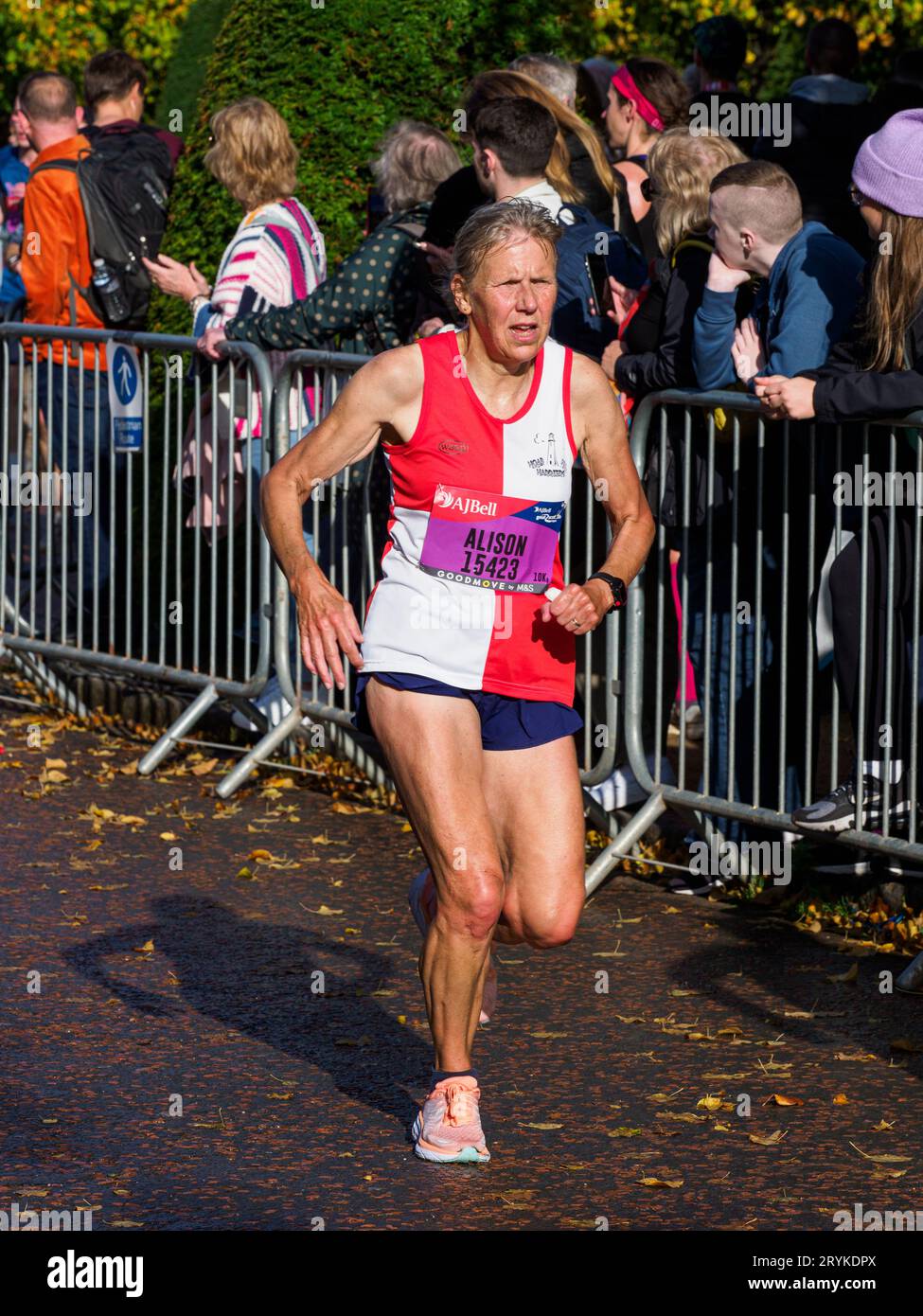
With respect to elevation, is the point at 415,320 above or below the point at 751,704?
above

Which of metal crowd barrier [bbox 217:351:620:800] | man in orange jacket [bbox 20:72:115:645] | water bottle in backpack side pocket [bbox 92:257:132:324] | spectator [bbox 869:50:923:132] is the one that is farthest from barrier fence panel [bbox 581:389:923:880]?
water bottle in backpack side pocket [bbox 92:257:132:324]

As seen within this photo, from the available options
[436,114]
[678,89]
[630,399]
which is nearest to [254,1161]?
[630,399]

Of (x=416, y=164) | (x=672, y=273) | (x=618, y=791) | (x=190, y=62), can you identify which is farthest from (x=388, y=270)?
(x=190, y=62)

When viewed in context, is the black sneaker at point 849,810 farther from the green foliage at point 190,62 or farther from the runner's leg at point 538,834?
the green foliage at point 190,62

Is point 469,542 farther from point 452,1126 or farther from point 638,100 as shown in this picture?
point 638,100

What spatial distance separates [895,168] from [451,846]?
2556 millimetres

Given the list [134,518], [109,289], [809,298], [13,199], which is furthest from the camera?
[13,199]

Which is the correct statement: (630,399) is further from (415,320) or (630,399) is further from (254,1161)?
(254,1161)

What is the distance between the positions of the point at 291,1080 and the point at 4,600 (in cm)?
516

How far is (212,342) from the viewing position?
8.88m

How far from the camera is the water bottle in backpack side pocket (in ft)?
34.0

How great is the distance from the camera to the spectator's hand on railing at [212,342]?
885 centimetres

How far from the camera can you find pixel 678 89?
9.30m

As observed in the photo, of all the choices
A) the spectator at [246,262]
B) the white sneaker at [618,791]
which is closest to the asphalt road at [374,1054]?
the white sneaker at [618,791]
